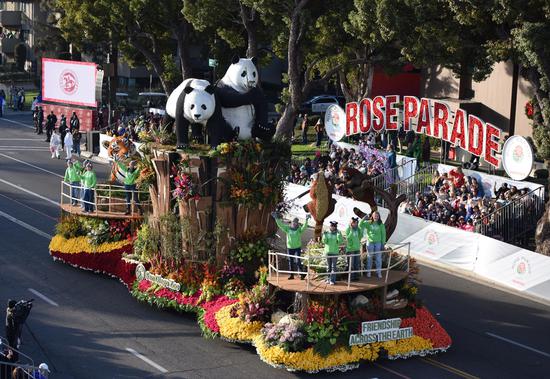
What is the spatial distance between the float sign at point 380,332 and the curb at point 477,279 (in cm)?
623

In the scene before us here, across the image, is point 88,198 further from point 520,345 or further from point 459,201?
point 520,345

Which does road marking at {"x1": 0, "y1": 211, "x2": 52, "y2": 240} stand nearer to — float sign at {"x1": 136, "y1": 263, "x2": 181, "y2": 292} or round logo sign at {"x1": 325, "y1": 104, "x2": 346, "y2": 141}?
float sign at {"x1": 136, "y1": 263, "x2": 181, "y2": 292}

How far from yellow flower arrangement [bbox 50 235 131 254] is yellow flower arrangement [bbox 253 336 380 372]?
7767mm

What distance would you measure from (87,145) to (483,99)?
19.7 metres

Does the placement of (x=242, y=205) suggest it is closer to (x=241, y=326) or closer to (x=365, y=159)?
(x=241, y=326)

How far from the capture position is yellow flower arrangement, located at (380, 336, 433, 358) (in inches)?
845

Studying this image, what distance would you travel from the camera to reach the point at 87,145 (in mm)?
49375

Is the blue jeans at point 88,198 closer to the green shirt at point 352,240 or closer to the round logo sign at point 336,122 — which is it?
the green shirt at point 352,240

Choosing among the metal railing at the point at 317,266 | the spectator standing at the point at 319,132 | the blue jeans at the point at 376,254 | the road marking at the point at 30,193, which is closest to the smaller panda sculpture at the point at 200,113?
the metal railing at the point at 317,266

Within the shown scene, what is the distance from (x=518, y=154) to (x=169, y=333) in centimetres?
1477

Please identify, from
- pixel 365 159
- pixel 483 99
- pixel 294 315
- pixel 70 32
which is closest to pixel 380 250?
pixel 294 315

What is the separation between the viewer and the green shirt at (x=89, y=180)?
28.5 meters

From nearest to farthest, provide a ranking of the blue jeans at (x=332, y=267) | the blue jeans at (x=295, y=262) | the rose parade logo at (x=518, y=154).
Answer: the blue jeans at (x=332, y=267) → the blue jeans at (x=295, y=262) → the rose parade logo at (x=518, y=154)

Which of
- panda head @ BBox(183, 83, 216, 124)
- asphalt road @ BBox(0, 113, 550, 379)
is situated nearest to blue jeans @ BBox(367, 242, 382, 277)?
asphalt road @ BBox(0, 113, 550, 379)
